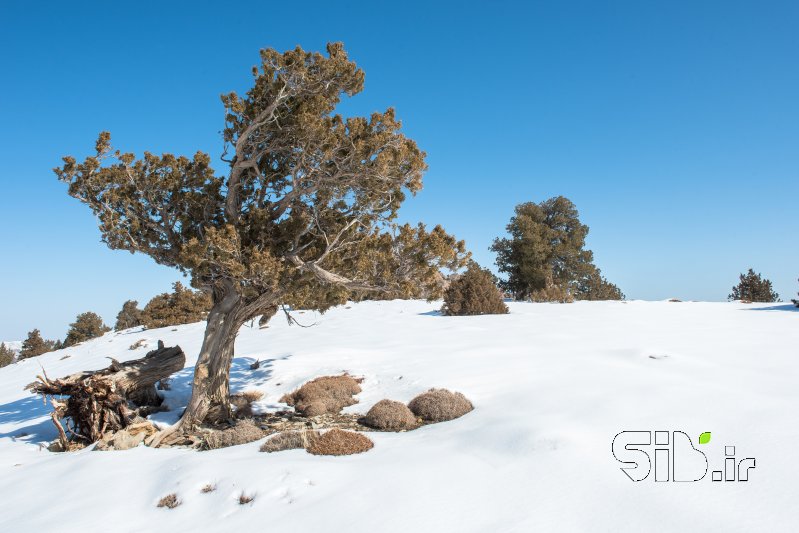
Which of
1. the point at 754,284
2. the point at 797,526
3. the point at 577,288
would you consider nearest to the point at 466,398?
the point at 797,526

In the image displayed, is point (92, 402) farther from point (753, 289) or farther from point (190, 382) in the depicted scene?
point (753, 289)

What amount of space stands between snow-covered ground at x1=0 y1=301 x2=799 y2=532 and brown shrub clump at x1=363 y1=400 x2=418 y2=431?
33.0 inches

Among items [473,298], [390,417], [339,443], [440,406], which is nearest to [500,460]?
[339,443]

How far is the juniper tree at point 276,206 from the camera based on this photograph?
9.08m

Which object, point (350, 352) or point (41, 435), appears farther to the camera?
point (350, 352)

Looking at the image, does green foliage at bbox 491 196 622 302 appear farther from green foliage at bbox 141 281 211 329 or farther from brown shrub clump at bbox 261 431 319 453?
brown shrub clump at bbox 261 431 319 453

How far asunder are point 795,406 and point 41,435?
15.3 metres

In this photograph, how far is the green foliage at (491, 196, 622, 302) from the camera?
33.4m

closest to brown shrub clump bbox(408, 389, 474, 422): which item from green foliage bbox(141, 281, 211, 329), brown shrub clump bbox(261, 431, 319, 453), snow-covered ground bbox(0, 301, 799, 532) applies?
snow-covered ground bbox(0, 301, 799, 532)

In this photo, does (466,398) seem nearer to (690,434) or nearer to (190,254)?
(690,434)

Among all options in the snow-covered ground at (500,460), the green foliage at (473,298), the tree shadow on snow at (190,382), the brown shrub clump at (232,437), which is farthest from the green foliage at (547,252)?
the brown shrub clump at (232,437)

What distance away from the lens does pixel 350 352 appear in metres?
16.0

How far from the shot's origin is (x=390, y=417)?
31.3 ft

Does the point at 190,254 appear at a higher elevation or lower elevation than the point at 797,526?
higher
